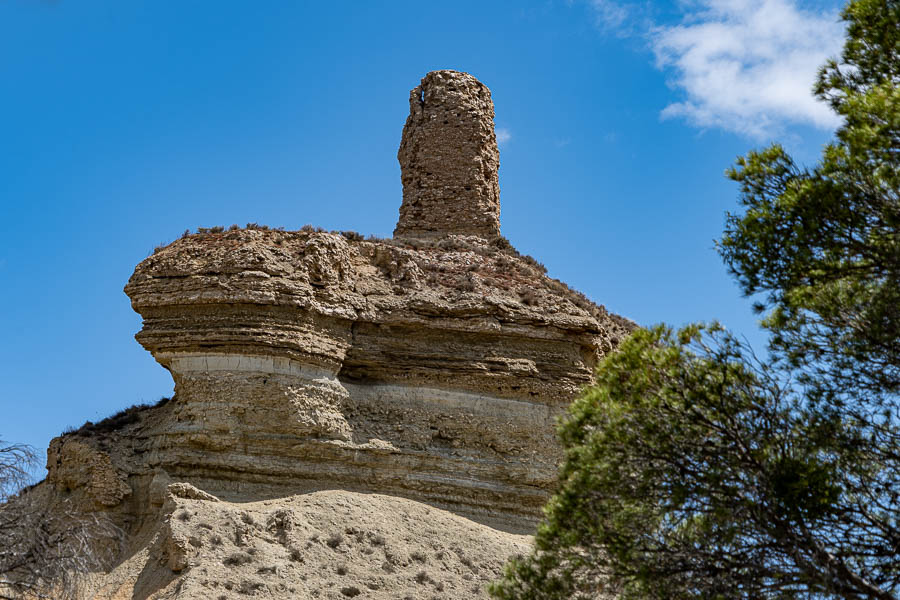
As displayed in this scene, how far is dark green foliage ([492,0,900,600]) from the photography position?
13.7 m

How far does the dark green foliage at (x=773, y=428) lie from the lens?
13688 millimetres

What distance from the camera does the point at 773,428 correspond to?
14195mm

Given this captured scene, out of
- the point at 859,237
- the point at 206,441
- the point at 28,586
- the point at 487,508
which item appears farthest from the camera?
the point at 487,508

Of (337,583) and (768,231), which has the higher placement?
(768,231)

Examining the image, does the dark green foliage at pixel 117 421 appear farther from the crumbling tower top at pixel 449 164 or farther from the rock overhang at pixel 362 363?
the crumbling tower top at pixel 449 164

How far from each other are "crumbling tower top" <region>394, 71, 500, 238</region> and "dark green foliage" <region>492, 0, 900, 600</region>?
15602 mm

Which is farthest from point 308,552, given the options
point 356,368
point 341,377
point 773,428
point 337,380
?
point 773,428

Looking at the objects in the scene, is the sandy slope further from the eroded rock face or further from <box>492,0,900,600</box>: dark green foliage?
<box>492,0,900,600</box>: dark green foliage

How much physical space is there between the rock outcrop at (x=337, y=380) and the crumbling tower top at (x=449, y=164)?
2.52 meters

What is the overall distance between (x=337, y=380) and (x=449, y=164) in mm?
8583

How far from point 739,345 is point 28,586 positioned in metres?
10.6

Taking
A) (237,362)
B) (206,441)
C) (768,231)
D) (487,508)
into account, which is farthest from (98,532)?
(768,231)

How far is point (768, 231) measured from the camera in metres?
14.6

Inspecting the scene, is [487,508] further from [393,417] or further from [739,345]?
[739,345]
